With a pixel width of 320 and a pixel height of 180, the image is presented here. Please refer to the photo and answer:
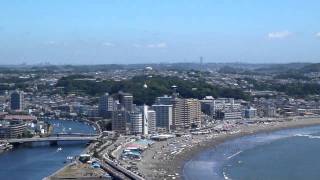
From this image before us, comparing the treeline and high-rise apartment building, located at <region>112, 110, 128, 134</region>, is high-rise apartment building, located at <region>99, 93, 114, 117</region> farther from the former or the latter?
high-rise apartment building, located at <region>112, 110, 128, 134</region>

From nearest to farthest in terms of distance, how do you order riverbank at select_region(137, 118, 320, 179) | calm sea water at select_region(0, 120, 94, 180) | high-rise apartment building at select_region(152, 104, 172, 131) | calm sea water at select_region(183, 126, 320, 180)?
calm sea water at select_region(183, 126, 320, 180)
riverbank at select_region(137, 118, 320, 179)
calm sea water at select_region(0, 120, 94, 180)
high-rise apartment building at select_region(152, 104, 172, 131)

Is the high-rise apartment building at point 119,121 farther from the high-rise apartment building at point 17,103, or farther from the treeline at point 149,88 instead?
the high-rise apartment building at point 17,103

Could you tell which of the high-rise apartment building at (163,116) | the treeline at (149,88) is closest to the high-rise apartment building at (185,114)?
the high-rise apartment building at (163,116)

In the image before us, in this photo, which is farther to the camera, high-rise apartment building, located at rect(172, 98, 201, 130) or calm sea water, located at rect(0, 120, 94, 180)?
high-rise apartment building, located at rect(172, 98, 201, 130)

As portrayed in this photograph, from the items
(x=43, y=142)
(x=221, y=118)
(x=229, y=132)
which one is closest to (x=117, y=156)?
(x=43, y=142)

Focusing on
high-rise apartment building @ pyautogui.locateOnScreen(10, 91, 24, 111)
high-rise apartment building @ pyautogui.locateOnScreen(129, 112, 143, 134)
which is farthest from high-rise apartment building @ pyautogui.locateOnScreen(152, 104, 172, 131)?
high-rise apartment building @ pyautogui.locateOnScreen(10, 91, 24, 111)
